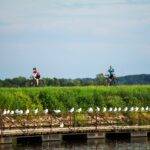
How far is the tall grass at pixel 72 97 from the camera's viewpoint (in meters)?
79.8

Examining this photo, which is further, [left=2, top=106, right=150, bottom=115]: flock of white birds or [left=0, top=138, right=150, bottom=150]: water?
[left=2, top=106, right=150, bottom=115]: flock of white birds

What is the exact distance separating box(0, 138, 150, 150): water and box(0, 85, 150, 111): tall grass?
6.72 metres

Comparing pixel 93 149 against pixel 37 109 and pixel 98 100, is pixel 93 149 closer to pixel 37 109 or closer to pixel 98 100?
pixel 37 109

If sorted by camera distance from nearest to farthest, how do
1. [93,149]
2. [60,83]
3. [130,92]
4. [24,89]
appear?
[93,149] < [24,89] < [130,92] < [60,83]

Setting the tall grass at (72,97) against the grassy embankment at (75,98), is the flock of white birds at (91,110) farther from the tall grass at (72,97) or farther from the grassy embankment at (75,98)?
the tall grass at (72,97)

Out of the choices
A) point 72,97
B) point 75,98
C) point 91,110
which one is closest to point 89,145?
point 91,110

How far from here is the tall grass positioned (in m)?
79.8

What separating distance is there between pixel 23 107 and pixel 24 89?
7.74ft

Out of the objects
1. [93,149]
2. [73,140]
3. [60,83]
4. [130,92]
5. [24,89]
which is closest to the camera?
[93,149]

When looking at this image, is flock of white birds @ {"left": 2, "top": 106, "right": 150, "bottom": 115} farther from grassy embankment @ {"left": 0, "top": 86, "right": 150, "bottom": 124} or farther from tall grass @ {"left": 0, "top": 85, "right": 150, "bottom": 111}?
tall grass @ {"left": 0, "top": 85, "right": 150, "bottom": 111}

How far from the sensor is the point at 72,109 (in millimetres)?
79250

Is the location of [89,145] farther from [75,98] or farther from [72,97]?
[75,98]

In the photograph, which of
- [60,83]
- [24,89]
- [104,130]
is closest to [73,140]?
[104,130]

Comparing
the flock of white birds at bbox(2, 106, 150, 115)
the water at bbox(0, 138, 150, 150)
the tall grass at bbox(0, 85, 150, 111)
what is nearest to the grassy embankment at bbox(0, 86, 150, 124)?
the tall grass at bbox(0, 85, 150, 111)
